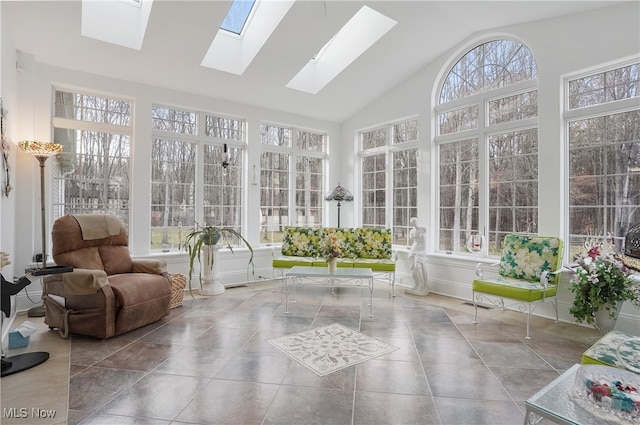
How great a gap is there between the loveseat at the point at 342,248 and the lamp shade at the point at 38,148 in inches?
114

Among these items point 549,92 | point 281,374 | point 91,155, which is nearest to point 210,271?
point 91,155

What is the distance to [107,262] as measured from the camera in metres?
3.57

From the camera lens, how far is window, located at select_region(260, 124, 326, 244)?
5754 millimetres

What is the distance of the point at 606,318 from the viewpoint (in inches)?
119

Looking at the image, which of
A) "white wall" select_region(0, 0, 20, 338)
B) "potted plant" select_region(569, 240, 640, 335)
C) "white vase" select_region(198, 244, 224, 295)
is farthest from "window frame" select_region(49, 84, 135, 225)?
"potted plant" select_region(569, 240, 640, 335)

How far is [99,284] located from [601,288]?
4.53 metres

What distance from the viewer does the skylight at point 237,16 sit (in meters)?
4.20

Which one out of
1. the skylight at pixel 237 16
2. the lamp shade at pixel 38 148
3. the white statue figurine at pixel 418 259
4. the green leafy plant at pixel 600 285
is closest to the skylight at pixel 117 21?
the skylight at pixel 237 16

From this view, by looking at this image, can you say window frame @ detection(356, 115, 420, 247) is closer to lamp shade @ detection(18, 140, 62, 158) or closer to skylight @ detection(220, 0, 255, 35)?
skylight @ detection(220, 0, 255, 35)

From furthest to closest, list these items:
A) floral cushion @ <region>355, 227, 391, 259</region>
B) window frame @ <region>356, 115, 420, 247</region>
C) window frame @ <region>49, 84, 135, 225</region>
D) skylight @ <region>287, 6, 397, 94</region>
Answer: window frame @ <region>356, 115, 420, 247</region>
floral cushion @ <region>355, 227, 391, 259</region>
skylight @ <region>287, 6, 397, 94</region>
window frame @ <region>49, 84, 135, 225</region>

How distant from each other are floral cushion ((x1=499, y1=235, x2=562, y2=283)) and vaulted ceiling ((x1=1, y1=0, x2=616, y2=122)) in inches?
99.3

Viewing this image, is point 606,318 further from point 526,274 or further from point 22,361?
point 22,361

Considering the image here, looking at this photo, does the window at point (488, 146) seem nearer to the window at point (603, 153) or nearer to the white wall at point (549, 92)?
the white wall at point (549, 92)
